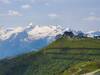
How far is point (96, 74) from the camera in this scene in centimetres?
15712

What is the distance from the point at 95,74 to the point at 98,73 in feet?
4.44

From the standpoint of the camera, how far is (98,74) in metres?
156

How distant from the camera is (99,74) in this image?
156 metres

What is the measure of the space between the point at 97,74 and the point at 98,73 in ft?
3.20

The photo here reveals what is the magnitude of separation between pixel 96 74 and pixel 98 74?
1060 mm

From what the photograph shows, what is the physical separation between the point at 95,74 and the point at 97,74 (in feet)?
3.25

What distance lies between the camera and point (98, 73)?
158 m

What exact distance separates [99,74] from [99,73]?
1538 mm

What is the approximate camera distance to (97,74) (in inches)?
6176

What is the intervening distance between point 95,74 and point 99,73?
5.69 feet
